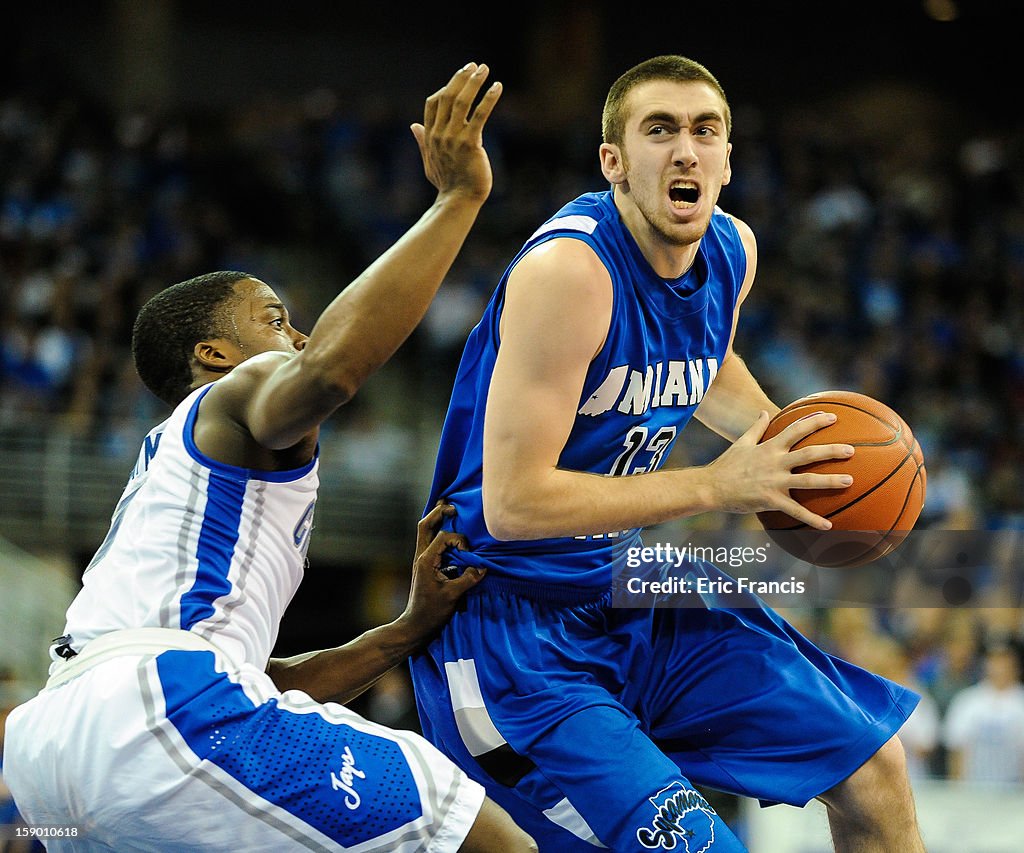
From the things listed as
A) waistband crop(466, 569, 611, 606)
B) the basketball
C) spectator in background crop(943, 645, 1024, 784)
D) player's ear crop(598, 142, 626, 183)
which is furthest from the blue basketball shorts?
spectator in background crop(943, 645, 1024, 784)

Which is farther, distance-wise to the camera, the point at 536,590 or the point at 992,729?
the point at 992,729

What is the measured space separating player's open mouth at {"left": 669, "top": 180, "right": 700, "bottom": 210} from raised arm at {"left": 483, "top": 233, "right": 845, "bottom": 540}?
394mm

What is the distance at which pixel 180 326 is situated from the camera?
12.2ft

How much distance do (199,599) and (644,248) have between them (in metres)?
1.51

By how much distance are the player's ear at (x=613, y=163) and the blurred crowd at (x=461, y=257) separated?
5694 millimetres

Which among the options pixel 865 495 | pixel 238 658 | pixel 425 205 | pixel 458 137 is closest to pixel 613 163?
pixel 458 137

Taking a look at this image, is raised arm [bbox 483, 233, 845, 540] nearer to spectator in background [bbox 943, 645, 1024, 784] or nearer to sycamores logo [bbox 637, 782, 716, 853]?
sycamores logo [bbox 637, 782, 716, 853]

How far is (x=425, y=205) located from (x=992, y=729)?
831cm

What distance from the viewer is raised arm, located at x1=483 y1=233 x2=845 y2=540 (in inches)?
132

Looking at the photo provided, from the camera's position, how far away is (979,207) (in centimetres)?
1562

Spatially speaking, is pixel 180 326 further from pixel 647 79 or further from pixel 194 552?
pixel 647 79

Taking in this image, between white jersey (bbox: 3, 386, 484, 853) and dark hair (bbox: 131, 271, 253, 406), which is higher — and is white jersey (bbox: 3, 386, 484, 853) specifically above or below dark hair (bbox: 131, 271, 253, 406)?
below

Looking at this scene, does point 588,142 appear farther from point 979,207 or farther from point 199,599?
point 199,599

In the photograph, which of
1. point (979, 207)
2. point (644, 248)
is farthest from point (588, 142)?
point (644, 248)
